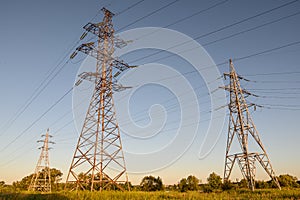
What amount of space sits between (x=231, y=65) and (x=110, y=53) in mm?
14310

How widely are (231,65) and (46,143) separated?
35838mm

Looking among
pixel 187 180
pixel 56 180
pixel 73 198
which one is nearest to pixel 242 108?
pixel 73 198

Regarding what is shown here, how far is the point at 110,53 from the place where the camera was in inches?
779

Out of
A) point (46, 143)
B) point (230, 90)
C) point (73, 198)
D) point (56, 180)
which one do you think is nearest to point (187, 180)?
point (56, 180)

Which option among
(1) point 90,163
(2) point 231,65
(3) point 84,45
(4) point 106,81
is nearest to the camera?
(1) point 90,163

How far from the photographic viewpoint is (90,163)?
15383 millimetres

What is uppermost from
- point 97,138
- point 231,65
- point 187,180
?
point 231,65

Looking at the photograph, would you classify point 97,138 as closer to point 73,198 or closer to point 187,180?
point 73,198

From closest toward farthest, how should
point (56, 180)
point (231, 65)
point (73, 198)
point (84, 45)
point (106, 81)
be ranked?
point (73, 198) < point (84, 45) < point (106, 81) < point (231, 65) < point (56, 180)

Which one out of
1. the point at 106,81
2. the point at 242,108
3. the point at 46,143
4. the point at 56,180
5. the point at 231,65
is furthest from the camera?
the point at 56,180

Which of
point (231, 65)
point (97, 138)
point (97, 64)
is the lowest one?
point (97, 138)

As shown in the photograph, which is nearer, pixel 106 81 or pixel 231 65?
pixel 106 81

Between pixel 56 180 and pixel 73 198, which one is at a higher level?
pixel 73 198

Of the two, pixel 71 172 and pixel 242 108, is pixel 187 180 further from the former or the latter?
pixel 71 172
